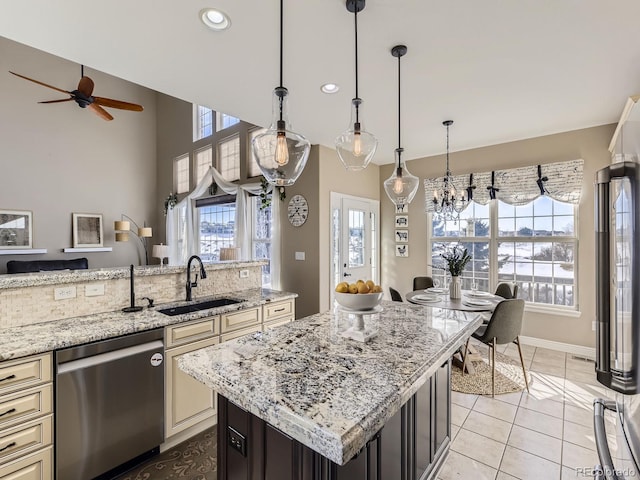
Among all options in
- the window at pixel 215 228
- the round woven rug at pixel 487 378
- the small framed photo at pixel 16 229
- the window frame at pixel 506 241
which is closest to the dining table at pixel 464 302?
the round woven rug at pixel 487 378

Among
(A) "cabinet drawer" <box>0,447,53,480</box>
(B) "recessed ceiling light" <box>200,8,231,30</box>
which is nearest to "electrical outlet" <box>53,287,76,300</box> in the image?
(A) "cabinet drawer" <box>0,447,53,480</box>

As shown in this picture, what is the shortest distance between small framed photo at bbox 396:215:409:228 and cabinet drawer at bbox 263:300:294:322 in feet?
9.31

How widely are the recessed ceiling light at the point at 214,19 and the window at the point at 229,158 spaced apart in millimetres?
3654

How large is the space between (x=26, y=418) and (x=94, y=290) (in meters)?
0.87

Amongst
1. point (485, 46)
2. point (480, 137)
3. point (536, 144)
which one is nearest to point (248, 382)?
point (485, 46)

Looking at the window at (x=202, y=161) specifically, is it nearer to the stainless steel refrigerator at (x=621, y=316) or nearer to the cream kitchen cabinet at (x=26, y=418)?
the cream kitchen cabinet at (x=26, y=418)

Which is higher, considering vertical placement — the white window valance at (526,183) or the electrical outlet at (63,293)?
the white window valance at (526,183)

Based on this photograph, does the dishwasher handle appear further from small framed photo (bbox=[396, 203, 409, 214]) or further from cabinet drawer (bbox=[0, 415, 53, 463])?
small framed photo (bbox=[396, 203, 409, 214])

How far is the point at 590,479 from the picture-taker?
74.3 inches

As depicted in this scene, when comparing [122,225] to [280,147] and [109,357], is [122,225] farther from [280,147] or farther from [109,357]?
[280,147]

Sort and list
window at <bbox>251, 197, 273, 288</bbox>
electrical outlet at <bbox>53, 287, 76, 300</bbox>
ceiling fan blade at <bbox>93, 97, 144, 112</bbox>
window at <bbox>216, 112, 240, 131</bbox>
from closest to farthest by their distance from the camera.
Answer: electrical outlet at <bbox>53, 287, 76, 300</bbox> < ceiling fan blade at <bbox>93, 97, 144, 112</bbox> < window at <bbox>251, 197, 273, 288</bbox> < window at <bbox>216, 112, 240, 131</bbox>

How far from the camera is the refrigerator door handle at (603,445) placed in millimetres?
863

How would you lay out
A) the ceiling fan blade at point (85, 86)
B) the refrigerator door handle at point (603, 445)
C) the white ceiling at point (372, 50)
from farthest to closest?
the ceiling fan blade at point (85, 86) → the white ceiling at point (372, 50) → the refrigerator door handle at point (603, 445)

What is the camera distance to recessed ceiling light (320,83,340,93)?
8.82ft
